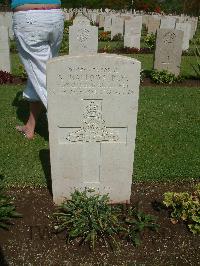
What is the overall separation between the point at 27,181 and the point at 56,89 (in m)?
1.51

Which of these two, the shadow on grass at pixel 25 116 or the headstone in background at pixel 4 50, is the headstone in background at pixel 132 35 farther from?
the shadow on grass at pixel 25 116

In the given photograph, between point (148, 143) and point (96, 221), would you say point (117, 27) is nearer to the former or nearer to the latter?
point (148, 143)

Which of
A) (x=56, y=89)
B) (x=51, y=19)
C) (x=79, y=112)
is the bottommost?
(x=79, y=112)

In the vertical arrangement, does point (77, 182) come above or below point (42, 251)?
above

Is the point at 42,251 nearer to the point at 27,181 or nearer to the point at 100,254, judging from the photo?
the point at 100,254

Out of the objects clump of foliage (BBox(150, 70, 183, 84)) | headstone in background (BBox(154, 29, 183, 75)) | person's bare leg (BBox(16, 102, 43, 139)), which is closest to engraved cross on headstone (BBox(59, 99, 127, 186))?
person's bare leg (BBox(16, 102, 43, 139))

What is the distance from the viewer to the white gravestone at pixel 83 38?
30.3 ft

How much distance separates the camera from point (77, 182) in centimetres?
349

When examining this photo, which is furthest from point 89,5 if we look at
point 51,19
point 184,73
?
point 51,19

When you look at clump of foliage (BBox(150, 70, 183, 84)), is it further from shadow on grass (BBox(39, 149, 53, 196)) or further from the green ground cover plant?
the green ground cover plant

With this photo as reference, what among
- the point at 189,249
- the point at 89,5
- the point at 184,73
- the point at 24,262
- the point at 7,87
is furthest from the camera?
the point at 89,5

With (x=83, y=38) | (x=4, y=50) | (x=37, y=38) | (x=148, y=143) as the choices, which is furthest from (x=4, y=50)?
(x=148, y=143)

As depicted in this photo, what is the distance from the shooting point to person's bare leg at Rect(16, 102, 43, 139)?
194 inches

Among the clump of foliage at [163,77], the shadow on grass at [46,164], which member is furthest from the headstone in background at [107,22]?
the shadow on grass at [46,164]
